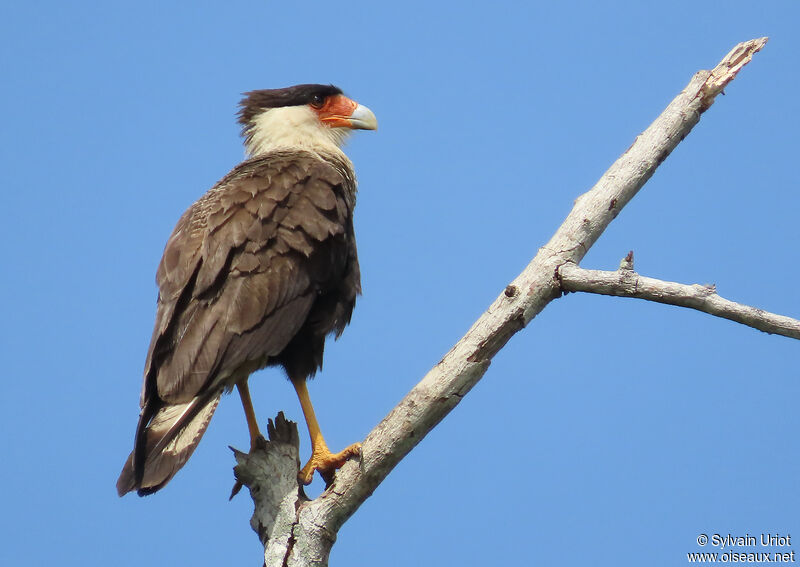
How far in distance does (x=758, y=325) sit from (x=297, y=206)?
82.3 inches

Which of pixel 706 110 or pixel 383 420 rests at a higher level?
pixel 706 110

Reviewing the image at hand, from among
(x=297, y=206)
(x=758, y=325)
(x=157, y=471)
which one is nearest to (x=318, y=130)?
(x=297, y=206)

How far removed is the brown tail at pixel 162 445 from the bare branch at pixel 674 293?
1.62m

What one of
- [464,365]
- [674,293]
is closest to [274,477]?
[464,365]

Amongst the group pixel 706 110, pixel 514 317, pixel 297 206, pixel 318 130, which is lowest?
pixel 514 317

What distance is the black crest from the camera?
5.45 meters

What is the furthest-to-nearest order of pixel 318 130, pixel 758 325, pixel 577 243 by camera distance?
pixel 318 130 < pixel 577 243 < pixel 758 325

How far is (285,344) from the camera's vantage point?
4023 millimetres

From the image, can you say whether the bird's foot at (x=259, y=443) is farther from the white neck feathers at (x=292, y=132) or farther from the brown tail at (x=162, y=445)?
the white neck feathers at (x=292, y=132)

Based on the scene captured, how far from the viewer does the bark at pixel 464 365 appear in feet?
11.8

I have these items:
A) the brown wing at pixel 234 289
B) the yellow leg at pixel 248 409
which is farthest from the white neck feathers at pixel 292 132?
the yellow leg at pixel 248 409

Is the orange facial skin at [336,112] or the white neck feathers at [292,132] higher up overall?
the orange facial skin at [336,112]

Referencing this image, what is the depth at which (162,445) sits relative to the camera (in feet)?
11.8

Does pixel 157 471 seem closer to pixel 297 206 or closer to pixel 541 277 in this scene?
pixel 297 206
